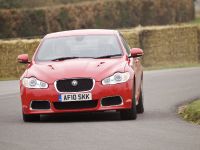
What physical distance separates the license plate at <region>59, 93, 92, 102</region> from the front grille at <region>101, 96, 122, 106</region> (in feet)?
0.78

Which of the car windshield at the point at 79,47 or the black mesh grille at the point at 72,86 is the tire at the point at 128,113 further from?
the car windshield at the point at 79,47

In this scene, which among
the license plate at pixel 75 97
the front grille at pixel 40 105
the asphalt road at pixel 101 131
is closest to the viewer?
the asphalt road at pixel 101 131

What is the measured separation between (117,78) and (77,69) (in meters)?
0.65

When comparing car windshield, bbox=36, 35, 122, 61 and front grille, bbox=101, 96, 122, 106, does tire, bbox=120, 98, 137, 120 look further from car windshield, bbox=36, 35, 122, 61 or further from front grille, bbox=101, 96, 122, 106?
car windshield, bbox=36, 35, 122, 61

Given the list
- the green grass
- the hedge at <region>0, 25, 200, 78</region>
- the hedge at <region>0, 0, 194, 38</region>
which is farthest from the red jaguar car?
the hedge at <region>0, 0, 194, 38</region>

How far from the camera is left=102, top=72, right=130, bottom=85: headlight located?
603 inches

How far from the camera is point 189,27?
4334 cm

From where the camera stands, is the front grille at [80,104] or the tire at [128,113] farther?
the tire at [128,113]

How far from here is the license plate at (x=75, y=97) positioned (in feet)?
50.1

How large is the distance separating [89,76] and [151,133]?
2.24 meters

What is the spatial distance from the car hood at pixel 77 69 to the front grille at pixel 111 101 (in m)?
0.34

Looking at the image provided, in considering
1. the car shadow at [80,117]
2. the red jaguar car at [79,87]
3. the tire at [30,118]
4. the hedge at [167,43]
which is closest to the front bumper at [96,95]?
the red jaguar car at [79,87]

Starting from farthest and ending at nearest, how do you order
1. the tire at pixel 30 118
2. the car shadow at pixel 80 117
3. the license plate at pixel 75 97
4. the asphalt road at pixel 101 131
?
the car shadow at pixel 80 117 < the tire at pixel 30 118 < the license plate at pixel 75 97 < the asphalt road at pixel 101 131

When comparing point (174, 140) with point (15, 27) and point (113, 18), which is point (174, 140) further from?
point (113, 18)
